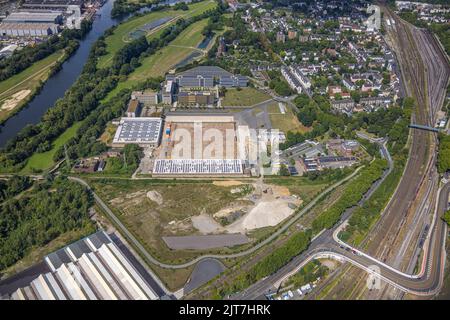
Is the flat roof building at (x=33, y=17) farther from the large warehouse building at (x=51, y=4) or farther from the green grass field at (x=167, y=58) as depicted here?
the green grass field at (x=167, y=58)

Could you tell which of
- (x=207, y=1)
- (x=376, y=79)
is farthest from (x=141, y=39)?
(x=376, y=79)

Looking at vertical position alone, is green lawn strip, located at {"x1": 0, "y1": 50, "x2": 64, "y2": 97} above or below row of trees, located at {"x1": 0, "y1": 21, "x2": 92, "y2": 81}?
below

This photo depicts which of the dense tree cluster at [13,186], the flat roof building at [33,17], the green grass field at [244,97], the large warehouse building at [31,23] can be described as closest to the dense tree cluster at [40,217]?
the dense tree cluster at [13,186]

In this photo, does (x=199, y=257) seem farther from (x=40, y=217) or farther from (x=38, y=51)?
(x=38, y=51)

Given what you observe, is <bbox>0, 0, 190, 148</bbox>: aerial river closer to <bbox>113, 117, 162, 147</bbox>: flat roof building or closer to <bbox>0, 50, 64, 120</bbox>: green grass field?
<bbox>0, 50, 64, 120</bbox>: green grass field

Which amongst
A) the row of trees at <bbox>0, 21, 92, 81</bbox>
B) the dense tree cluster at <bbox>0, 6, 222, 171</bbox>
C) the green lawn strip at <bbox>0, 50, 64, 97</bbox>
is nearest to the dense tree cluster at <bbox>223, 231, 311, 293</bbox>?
the dense tree cluster at <bbox>0, 6, 222, 171</bbox>

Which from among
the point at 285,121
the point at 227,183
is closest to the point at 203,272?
the point at 227,183
